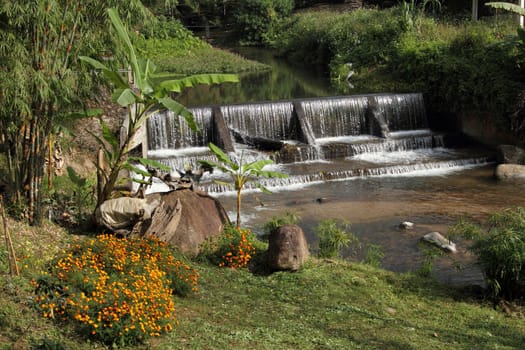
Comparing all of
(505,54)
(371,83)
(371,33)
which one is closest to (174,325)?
(505,54)

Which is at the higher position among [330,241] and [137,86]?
[137,86]

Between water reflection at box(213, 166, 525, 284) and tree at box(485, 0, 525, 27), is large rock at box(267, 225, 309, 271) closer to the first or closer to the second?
water reflection at box(213, 166, 525, 284)

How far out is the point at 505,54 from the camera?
63.6 feet

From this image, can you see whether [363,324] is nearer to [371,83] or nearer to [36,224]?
[36,224]

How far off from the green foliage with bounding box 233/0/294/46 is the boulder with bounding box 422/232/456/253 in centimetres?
2805

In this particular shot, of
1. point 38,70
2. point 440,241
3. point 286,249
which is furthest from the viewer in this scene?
point 440,241

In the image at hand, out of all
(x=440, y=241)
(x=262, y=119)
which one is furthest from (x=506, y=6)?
(x=440, y=241)

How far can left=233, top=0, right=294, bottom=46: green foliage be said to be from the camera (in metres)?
38.9

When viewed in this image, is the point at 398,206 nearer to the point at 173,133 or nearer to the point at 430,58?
the point at 173,133

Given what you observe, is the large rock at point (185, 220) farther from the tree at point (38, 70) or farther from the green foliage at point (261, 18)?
the green foliage at point (261, 18)

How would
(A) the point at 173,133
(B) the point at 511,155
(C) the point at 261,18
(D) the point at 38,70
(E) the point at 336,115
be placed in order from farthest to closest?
(C) the point at 261,18, (E) the point at 336,115, (A) the point at 173,133, (B) the point at 511,155, (D) the point at 38,70

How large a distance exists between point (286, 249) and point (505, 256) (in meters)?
2.57

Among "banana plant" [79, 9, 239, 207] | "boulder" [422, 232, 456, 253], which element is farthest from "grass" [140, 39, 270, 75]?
"banana plant" [79, 9, 239, 207]

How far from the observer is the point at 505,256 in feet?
26.7
